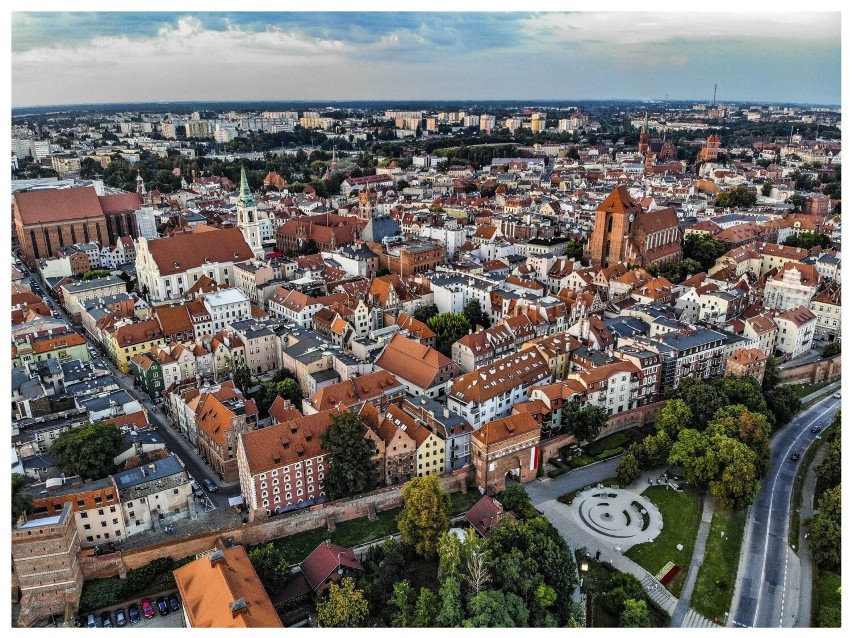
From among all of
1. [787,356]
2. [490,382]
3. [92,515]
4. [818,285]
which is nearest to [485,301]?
[490,382]

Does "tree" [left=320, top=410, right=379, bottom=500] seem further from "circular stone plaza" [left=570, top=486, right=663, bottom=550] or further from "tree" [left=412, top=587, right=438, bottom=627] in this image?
"circular stone plaza" [left=570, top=486, right=663, bottom=550]

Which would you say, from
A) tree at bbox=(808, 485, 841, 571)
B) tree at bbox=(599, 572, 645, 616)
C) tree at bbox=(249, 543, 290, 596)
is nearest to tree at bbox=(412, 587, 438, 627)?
tree at bbox=(249, 543, 290, 596)

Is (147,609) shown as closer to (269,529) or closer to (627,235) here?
(269,529)

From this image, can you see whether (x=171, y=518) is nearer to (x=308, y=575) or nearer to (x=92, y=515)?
(x=92, y=515)

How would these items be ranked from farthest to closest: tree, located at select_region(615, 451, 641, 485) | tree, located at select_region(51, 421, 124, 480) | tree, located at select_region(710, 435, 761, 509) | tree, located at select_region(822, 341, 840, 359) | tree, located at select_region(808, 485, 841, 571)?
tree, located at select_region(822, 341, 840, 359), tree, located at select_region(615, 451, 641, 485), tree, located at select_region(710, 435, 761, 509), tree, located at select_region(51, 421, 124, 480), tree, located at select_region(808, 485, 841, 571)

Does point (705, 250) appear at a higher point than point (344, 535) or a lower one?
higher

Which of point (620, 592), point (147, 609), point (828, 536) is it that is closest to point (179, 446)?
point (147, 609)
